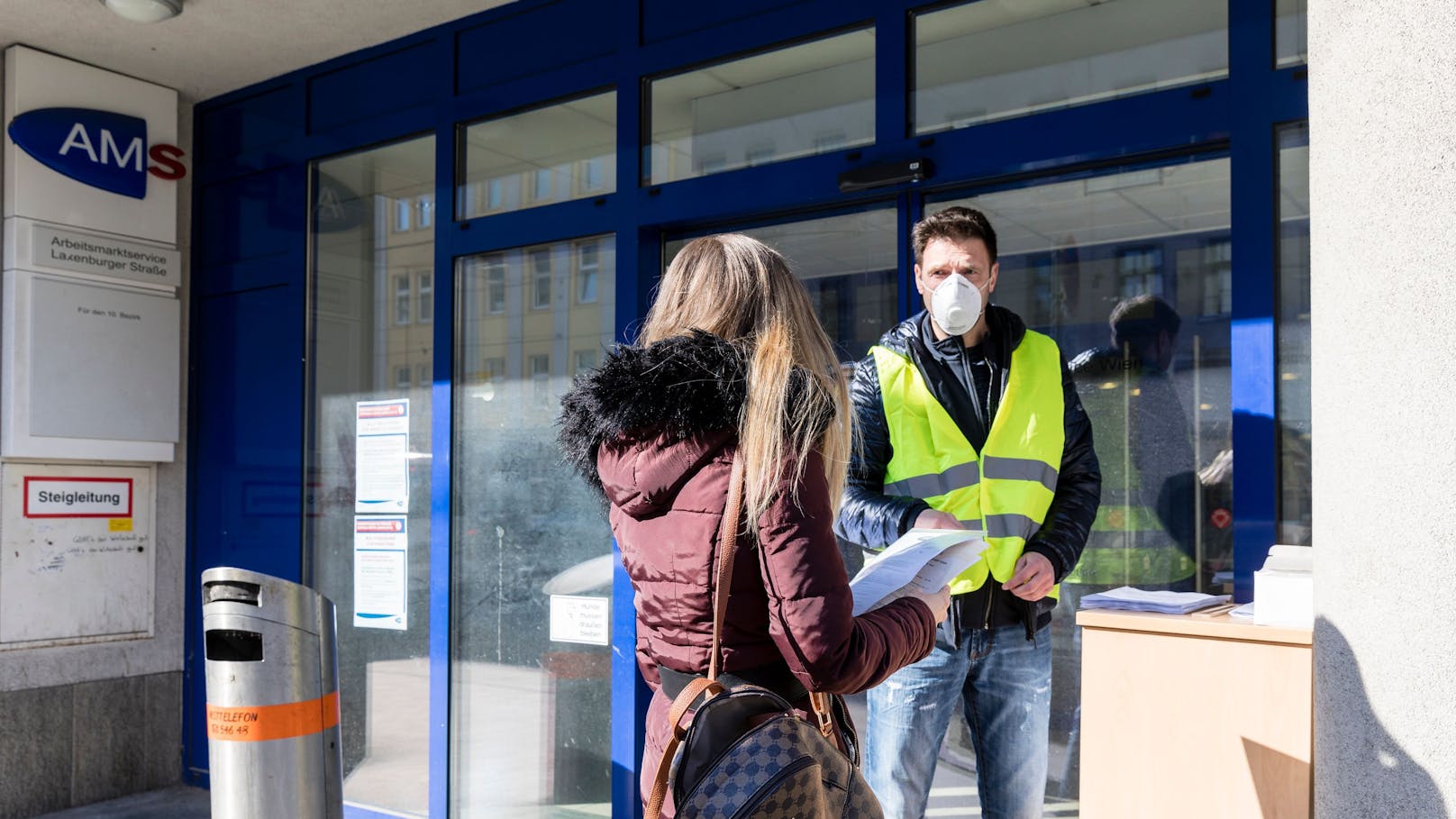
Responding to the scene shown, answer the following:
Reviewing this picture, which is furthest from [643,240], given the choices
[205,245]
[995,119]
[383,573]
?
[205,245]

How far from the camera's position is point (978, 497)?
2936 mm

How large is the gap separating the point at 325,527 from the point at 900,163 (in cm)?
320

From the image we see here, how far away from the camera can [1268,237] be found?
10.5 feet

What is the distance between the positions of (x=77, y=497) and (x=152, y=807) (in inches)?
58.9

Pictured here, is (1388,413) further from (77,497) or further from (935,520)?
(77,497)

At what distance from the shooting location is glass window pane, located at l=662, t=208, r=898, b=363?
4.04m

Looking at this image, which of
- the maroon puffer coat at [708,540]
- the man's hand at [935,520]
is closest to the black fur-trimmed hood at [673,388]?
the maroon puffer coat at [708,540]

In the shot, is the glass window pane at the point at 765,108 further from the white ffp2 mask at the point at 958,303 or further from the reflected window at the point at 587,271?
the white ffp2 mask at the point at 958,303

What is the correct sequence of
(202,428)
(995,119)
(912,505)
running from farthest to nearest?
(202,428)
(995,119)
(912,505)

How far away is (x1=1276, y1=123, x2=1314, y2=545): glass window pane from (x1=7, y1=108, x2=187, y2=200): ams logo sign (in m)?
5.06

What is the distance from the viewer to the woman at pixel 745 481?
1848mm

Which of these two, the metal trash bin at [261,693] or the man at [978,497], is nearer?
the man at [978,497]

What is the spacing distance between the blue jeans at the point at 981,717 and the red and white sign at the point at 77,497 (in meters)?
4.40

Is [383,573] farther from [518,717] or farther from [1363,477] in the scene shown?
[1363,477]
